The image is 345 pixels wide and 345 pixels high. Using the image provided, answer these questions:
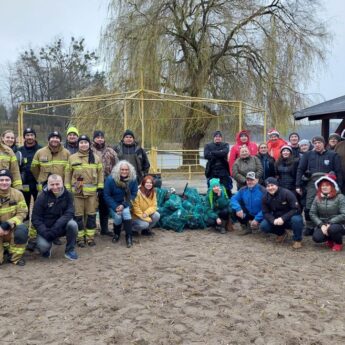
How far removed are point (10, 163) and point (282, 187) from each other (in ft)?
12.4

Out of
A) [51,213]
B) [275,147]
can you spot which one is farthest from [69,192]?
[275,147]

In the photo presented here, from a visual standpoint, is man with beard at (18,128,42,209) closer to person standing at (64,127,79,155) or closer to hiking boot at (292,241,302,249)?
person standing at (64,127,79,155)

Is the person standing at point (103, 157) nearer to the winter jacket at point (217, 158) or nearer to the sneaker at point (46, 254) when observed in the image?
the sneaker at point (46, 254)

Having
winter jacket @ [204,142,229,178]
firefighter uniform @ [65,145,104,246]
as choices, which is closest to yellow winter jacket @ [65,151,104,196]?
firefighter uniform @ [65,145,104,246]

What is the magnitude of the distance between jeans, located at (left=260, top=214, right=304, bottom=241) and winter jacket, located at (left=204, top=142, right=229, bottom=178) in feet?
4.15

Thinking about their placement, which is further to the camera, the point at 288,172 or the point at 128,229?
the point at 288,172

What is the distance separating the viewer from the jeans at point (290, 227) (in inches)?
219

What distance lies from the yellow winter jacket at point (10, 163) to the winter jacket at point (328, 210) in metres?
3.75

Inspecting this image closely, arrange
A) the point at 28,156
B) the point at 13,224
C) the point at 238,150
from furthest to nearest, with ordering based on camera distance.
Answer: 1. the point at 238,150
2. the point at 28,156
3. the point at 13,224

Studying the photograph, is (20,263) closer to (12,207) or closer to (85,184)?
(12,207)

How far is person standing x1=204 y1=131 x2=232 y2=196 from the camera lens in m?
6.66

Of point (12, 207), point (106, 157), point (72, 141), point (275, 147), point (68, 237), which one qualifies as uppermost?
point (72, 141)

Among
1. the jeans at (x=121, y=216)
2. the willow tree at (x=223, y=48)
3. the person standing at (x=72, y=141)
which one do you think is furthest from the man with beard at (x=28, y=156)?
the willow tree at (x=223, y=48)

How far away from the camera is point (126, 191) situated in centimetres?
576
